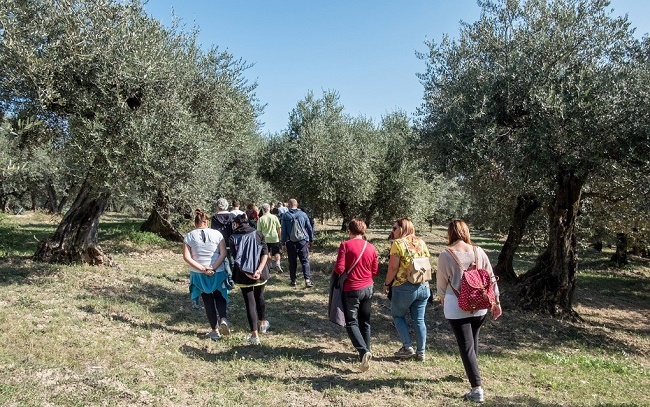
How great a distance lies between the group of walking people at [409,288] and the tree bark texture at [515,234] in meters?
9.37

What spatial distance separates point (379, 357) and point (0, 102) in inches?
383

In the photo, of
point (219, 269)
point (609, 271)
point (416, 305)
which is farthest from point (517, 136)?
point (609, 271)

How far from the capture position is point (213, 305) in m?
7.34

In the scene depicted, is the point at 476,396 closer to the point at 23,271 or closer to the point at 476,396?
the point at 476,396

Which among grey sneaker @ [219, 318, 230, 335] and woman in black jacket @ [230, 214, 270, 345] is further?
grey sneaker @ [219, 318, 230, 335]

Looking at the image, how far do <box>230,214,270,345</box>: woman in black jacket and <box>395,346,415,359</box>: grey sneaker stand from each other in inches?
89.2

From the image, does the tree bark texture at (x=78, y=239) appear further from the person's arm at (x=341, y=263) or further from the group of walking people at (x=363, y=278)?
the person's arm at (x=341, y=263)

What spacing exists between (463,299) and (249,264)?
10.8 feet

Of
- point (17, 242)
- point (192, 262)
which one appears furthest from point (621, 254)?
point (17, 242)

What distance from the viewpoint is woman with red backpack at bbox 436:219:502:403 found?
5.56m

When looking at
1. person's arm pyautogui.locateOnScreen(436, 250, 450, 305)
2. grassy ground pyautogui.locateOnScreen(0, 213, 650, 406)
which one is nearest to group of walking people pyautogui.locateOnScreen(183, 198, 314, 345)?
grassy ground pyautogui.locateOnScreen(0, 213, 650, 406)

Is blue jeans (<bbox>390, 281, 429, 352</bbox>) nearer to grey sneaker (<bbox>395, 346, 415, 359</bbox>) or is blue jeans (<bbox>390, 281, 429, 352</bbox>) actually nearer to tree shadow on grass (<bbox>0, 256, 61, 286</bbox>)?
grey sneaker (<bbox>395, 346, 415, 359</bbox>)

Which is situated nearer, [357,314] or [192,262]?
[357,314]

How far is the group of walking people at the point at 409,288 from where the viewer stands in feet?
18.4
